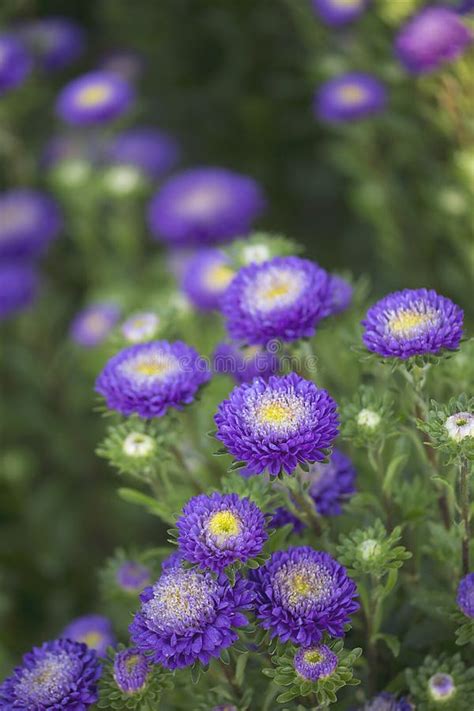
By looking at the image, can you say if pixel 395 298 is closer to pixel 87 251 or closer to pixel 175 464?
pixel 175 464

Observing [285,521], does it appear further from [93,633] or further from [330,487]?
[93,633]

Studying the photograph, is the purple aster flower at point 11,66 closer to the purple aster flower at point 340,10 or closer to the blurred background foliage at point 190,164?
the blurred background foliage at point 190,164

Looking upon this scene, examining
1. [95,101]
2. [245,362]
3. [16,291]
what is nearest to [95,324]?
[16,291]

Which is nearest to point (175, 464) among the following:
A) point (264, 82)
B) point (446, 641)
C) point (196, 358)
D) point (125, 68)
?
point (196, 358)

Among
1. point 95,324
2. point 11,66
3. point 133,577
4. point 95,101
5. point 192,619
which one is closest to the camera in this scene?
point 192,619

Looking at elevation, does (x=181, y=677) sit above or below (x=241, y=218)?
below
